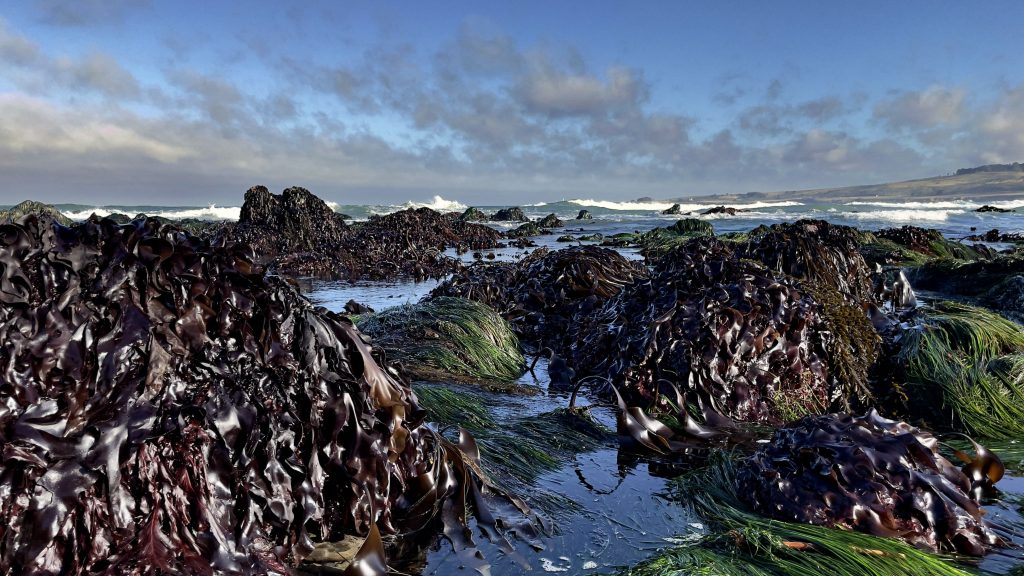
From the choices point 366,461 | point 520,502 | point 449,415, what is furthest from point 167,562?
point 449,415

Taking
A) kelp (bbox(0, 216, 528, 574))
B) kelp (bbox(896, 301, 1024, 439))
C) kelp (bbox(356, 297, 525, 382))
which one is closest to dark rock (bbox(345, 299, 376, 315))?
kelp (bbox(356, 297, 525, 382))

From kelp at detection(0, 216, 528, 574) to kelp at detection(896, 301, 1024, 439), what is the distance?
267 centimetres

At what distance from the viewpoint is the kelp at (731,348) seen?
331 centimetres

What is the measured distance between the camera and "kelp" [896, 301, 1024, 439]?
331 centimetres

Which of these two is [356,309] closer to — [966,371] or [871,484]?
[966,371]

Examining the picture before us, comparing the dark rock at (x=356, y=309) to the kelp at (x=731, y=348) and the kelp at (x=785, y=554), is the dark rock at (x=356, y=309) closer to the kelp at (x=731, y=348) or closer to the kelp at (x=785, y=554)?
the kelp at (x=731, y=348)

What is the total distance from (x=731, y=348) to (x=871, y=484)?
4.19 feet

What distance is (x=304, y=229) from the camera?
1384 centimetres

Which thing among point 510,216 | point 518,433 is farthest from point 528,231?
point 518,433

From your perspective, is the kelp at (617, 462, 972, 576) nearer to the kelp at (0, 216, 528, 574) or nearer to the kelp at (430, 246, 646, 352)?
the kelp at (0, 216, 528, 574)

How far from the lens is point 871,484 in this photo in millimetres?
2160

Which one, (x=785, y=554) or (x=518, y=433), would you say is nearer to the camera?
(x=785, y=554)

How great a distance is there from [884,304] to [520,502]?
4594 millimetres

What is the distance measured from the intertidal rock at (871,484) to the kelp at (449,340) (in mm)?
2017
